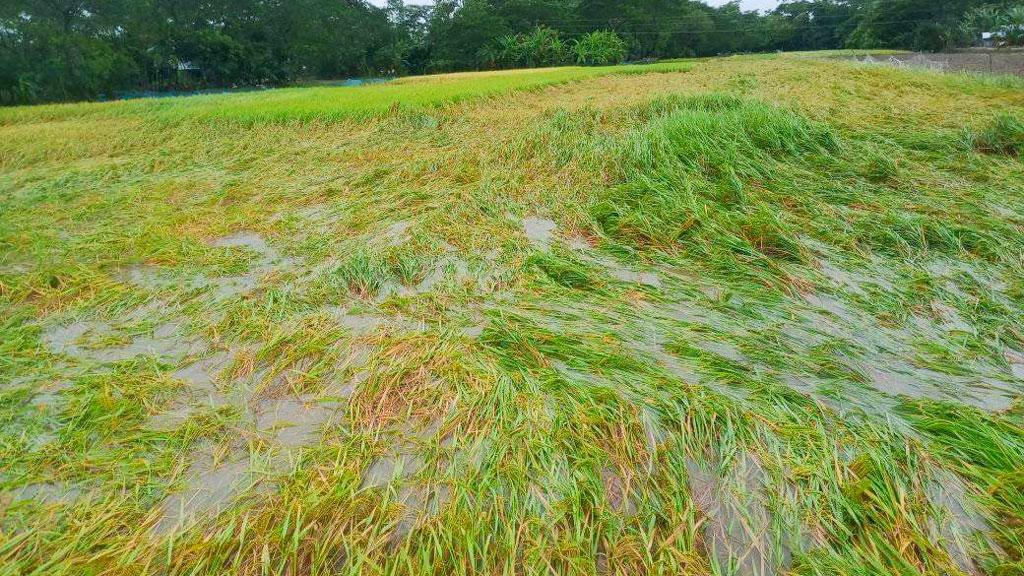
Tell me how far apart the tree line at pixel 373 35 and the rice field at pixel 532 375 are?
22.7 m

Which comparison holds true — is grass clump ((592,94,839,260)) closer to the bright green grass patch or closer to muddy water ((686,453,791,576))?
muddy water ((686,453,791,576))

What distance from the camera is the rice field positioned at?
1.24 metres

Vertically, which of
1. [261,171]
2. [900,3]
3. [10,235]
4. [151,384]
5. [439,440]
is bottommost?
[439,440]

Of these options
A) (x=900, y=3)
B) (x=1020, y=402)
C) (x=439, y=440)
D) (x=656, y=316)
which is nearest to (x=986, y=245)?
(x=1020, y=402)

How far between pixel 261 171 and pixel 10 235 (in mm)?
2409

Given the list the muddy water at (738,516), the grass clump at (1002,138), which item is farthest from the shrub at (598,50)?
the muddy water at (738,516)

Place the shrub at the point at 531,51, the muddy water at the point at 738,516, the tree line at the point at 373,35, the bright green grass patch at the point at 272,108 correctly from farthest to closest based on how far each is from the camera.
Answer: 1. the shrub at the point at 531,51
2. the tree line at the point at 373,35
3. the bright green grass patch at the point at 272,108
4. the muddy water at the point at 738,516

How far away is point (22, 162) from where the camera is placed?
6289 millimetres

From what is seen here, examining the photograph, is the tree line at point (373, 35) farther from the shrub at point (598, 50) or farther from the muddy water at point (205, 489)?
the muddy water at point (205, 489)

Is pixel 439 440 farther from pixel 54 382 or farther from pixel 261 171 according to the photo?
pixel 261 171

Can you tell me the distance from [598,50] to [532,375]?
3624 cm

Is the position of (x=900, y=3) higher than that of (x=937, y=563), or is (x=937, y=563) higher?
(x=900, y=3)

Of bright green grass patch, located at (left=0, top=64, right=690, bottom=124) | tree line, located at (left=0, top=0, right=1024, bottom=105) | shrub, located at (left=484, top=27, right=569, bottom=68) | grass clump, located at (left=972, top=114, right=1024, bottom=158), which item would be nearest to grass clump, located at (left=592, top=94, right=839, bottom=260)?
grass clump, located at (left=972, top=114, right=1024, bottom=158)

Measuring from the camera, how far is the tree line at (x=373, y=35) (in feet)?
62.8
